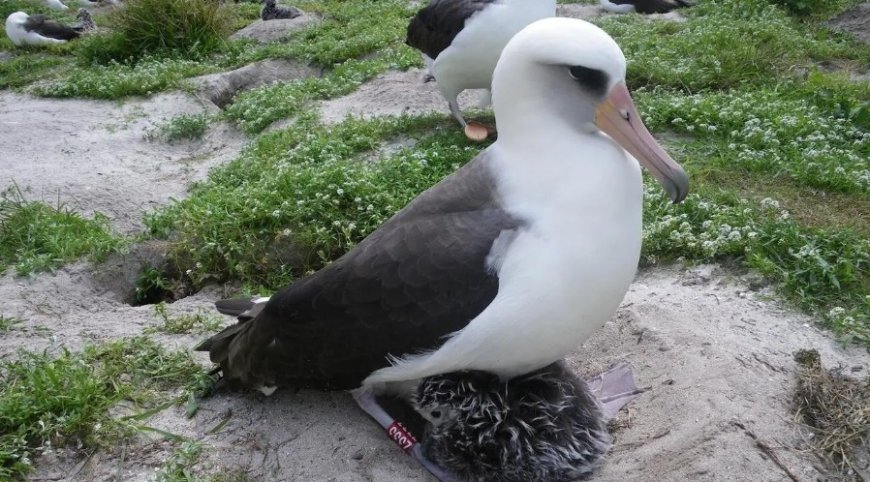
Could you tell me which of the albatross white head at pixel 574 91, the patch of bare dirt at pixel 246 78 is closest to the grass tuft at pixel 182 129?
the patch of bare dirt at pixel 246 78

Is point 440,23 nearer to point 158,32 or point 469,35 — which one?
point 469,35

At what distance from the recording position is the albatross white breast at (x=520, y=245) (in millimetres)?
2641

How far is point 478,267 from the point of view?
8.84ft

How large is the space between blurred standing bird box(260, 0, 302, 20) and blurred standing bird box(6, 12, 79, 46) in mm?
3003

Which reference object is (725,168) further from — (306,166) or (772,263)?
(306,166)

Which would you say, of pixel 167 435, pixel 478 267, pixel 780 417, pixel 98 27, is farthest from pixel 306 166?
pixel 98 27

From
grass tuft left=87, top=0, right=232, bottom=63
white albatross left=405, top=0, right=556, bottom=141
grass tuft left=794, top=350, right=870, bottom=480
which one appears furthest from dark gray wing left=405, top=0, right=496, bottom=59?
grass tuft left=87, top=0, right=232, bottom=63

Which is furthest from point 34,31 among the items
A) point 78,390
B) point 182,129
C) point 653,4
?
point 78,390

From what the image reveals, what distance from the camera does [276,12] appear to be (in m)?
12.1

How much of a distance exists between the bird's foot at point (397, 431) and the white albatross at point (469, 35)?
10.4ft

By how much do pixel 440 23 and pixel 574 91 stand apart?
384cm

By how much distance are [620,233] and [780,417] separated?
42.5 inches

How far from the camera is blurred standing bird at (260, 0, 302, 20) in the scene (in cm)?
1198

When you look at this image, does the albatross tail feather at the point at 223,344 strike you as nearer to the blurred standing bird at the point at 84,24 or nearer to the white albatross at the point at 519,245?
the white albatross at the point at 519,245
